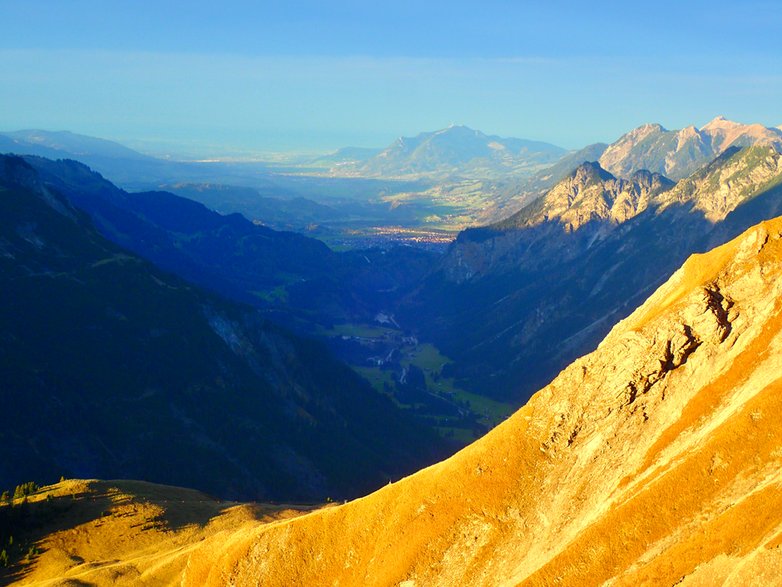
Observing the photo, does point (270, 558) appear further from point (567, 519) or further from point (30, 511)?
point (30, 511)

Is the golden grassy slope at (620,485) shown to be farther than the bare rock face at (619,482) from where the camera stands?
No

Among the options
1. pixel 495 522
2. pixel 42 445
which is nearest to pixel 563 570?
pixel 495 522

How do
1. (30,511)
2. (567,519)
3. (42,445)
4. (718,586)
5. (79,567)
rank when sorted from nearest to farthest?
(718,586) → (567,519) → (79,567) → (30,511) → (42,445)

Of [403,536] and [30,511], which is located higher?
[403,536]

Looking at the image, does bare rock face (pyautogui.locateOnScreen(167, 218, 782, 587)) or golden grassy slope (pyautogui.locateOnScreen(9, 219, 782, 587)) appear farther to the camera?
bare rock face (pyautogui.locateOnScreen(167, 218, 782, 587))
